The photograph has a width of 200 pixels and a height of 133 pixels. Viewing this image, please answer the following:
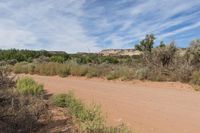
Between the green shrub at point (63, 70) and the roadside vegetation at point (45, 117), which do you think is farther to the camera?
Result: the green shrub at point (63, 70)

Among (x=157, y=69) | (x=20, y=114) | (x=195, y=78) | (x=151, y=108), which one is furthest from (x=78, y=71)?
(x=20, y=114)

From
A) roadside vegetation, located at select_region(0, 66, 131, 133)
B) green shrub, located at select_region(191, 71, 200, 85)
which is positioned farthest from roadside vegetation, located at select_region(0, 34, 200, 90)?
roadside vegetation, located at select_region(0, 66, 131, 133)

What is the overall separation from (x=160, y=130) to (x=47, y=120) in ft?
9.31

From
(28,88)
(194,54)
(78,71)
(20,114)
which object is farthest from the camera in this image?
(78,71)

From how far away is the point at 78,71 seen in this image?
70.1ft

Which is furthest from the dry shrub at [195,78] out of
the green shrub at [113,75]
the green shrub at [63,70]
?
the green shrub at [63,70]

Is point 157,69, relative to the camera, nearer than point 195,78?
No

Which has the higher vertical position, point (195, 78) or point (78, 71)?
point (78, 71)

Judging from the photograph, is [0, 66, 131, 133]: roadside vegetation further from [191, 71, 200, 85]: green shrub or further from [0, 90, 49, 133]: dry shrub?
[191, 71, 200, 85]: green shrub

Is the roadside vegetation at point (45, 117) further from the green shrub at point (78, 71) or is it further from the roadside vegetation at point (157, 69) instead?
the green shrub at point (78, 71)

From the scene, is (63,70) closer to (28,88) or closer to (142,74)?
(142,74)

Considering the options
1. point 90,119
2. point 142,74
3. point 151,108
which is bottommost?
point 151,108

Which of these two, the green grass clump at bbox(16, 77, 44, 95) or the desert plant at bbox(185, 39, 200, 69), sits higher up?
the desert plant at bbox(185, 39, 200, 69)

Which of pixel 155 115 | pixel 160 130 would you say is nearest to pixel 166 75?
pixel 155 115
